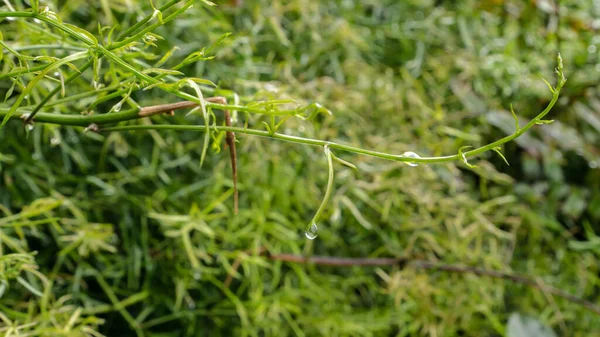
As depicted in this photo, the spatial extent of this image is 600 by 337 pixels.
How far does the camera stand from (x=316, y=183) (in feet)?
2.05

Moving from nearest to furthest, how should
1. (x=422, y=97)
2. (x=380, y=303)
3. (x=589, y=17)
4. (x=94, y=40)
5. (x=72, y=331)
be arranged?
(x=94, y=40)
(x=72, y=331)
(x=380, y=303)
(x=422, y=97)
(x=589, y=17)

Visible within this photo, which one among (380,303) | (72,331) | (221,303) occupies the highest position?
(72,331)

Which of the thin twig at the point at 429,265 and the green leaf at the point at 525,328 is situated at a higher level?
the thin twig at the point at 429,265

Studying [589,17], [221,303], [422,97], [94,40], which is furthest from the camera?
[589,17]

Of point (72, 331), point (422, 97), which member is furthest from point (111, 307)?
point (422, 97)

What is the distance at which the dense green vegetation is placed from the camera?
1.53 ft

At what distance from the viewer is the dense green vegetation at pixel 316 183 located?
1.53ft

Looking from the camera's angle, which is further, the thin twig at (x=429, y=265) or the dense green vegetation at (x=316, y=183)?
the thin twig at (x=429, y=265)

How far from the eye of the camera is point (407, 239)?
2.14 ft

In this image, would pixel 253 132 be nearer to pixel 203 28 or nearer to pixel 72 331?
pixel 72 331

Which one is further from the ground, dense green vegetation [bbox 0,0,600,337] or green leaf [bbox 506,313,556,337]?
dense green vegetation [bbox 0,0,600,337]

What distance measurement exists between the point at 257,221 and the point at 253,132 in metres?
0.31

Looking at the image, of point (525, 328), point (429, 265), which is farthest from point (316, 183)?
point (525, 328)

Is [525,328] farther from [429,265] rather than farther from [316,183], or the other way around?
[316,183]
